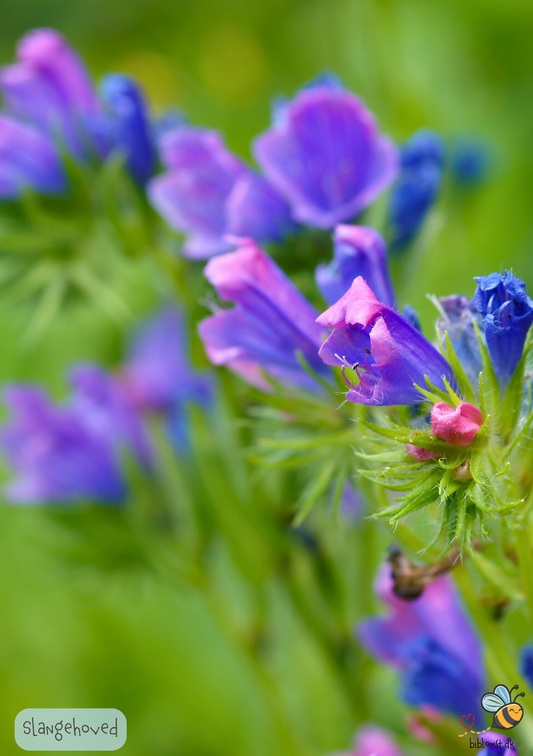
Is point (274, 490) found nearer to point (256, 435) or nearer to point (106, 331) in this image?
point (256, 435)

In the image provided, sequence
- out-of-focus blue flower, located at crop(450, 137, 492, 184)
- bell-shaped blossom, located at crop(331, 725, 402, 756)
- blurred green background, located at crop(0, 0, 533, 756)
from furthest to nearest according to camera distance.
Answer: out-of-focus blue flower, located at crop(450, 137, 492, 184) < blurred green background, located at crop(0, 0, 533, 756) < bell-shaped blossom, located at crop(331, 725, 402, 756)

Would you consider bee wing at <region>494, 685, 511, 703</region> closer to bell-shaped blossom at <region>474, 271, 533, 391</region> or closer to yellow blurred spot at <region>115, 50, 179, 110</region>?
bell-shaped blossom at <region>474, 271, 533, 391</region>

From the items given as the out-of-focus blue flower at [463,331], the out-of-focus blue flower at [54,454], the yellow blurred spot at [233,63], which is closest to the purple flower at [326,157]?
the out-of-focus blue flower at [463,331]

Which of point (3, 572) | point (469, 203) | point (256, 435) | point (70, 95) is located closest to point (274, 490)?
point (256, 435)

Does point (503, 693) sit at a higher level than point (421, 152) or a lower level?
lower


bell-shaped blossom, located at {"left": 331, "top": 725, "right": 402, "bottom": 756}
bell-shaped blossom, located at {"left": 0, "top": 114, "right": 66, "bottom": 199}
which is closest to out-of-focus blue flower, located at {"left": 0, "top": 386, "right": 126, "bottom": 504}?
bell-shaped blossom, located at {"left": 0, "top": 114, "right": 66, "bottom": 199}

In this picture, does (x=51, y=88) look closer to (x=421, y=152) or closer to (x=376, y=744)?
(x=421, y=152)

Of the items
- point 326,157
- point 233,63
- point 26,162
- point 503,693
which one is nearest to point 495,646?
point 503,693

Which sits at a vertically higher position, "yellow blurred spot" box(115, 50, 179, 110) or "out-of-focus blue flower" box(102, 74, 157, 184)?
"yellow blurred spot" box(115, 50, 179, 110)
